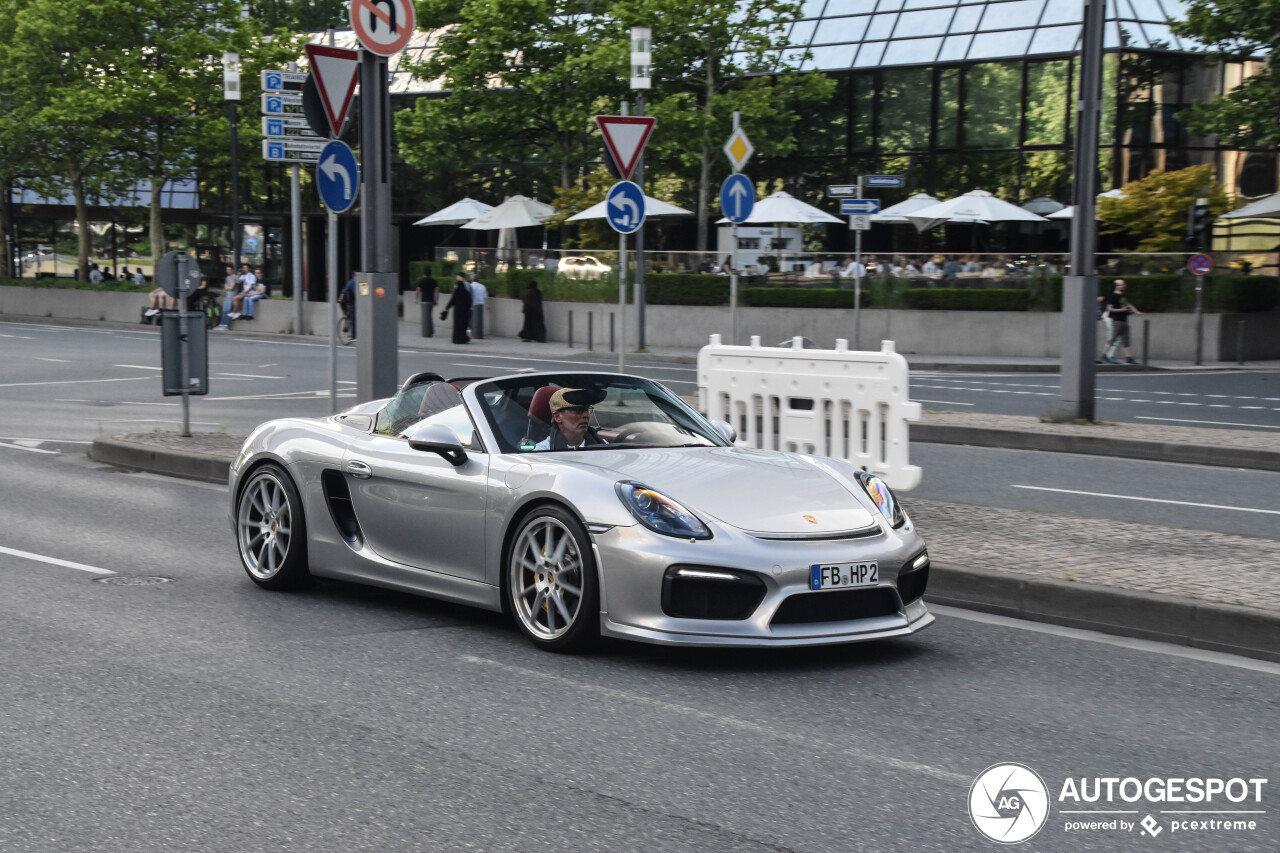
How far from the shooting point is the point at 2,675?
20.2 ft

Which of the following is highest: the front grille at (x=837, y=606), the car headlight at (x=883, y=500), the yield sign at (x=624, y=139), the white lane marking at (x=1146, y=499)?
the yield sign at (x=624, y=139)

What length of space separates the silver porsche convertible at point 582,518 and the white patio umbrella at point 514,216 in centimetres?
3312

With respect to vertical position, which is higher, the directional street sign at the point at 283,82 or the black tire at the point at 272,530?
the directional street sign at the point at 283,82

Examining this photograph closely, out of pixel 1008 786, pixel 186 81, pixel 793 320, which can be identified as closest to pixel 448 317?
pixel 793 320

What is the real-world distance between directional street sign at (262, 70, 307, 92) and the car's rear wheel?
9494mm

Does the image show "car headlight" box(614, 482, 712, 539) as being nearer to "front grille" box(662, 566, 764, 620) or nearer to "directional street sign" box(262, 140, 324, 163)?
"front grille" box(662, 566, 764, 620)

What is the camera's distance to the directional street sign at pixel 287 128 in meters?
14.5

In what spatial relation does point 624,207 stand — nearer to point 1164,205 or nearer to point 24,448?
point 24,448

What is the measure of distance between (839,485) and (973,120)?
36310mm

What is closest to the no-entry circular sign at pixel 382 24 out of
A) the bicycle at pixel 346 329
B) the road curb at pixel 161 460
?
the road curb at pixel 161 460

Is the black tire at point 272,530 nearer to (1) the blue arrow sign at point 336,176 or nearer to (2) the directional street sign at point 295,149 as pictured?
(1) the blue arrow sign at point 336,176

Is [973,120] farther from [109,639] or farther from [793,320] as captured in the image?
[109,639]

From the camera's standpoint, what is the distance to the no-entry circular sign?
11.8 metres

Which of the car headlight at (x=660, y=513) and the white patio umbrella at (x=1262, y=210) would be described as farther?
the white patio umbrella at (x=1262, y=210)
